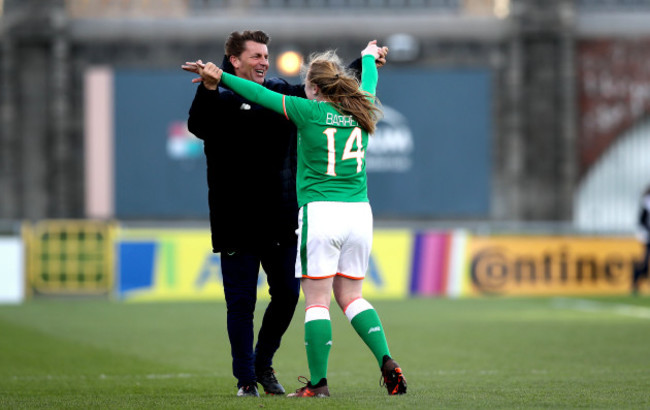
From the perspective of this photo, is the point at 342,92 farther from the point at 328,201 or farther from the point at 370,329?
the point at 370,329

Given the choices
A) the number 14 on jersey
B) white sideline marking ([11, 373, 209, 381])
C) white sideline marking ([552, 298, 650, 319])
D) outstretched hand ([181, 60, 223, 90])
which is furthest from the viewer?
white sideline marking ([552, 298, 650, 319])

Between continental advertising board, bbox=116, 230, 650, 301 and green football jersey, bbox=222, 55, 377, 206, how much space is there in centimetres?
1289

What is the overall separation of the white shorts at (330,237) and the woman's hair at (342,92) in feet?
1.59

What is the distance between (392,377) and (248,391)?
826 millimetres

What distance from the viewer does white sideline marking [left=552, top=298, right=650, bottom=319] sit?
1570 centimetres

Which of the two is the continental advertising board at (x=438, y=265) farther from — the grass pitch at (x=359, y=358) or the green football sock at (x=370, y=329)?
the green football sock at (x=370, y=329)

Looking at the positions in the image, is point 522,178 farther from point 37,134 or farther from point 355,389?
point 355,389

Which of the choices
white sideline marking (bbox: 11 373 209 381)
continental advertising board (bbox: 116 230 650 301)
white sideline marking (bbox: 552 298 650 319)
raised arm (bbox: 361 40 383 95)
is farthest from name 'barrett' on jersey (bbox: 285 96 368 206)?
continental advertising board (bbox: 116 230 650 301)

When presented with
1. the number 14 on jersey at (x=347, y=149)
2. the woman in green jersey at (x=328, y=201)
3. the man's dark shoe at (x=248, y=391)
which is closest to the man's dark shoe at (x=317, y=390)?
the woman in green jersey at (x=328, y=201)

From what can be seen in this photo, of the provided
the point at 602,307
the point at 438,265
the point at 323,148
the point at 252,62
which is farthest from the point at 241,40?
the point at 438,265

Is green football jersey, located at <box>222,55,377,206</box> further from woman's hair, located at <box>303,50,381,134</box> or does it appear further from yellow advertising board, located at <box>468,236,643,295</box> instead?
yellow advertising board, located at <box>468,236,643,295</box>

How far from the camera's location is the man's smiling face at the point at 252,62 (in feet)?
23.3

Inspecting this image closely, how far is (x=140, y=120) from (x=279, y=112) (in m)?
19.5

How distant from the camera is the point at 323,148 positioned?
6.68 m
